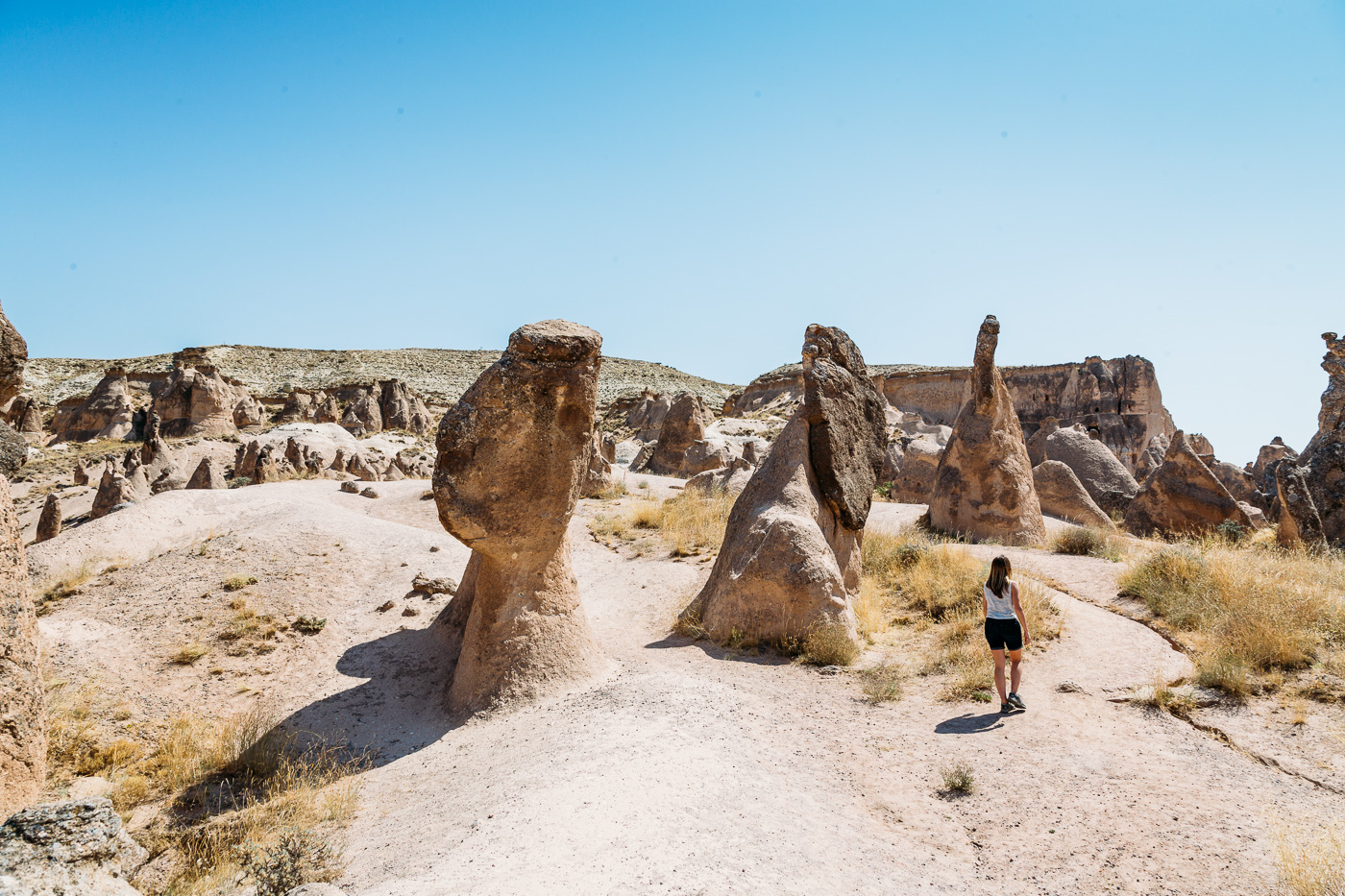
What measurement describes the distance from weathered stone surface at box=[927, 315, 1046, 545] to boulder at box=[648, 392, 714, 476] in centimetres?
1047

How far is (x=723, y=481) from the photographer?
565 inches

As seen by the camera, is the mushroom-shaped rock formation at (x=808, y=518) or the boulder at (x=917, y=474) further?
the boulder at (x=917, y=474)

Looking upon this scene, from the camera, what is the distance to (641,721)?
15.8 ft

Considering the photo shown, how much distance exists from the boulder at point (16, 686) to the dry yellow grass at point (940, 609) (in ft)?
18.3

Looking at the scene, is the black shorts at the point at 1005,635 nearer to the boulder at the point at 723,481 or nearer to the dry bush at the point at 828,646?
the dry bush at the point at 828,646

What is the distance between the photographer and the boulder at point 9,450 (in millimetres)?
3662

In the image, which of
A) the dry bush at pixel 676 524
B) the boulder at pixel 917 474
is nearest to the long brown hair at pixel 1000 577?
the dry bush at pixel 676 524

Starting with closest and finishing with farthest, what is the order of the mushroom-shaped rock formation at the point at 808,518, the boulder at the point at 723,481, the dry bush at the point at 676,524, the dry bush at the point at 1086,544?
1. the mushroom-shaped rock formation at the point at 808,518
2. the dry bush at the point at 1086,544
3. the dry bush at the point at 676,524
4. the boulder at the point at 723,481

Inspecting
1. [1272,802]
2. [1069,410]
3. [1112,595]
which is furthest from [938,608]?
[1069,410]

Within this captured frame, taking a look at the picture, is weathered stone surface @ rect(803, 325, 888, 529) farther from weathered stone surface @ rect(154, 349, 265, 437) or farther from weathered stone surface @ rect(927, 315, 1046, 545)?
weathered stone surface @ rect(154, 349, 265, 437)

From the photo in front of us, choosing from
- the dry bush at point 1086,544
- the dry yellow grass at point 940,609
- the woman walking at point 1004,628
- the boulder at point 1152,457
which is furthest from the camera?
the boulder at point 1152,457

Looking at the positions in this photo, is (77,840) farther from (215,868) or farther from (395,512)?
(395,512)

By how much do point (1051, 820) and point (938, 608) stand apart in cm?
398

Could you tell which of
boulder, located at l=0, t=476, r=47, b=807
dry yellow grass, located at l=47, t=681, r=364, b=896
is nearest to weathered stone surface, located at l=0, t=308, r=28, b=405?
boulder, located at l=0, t=476, r=47, b=807
